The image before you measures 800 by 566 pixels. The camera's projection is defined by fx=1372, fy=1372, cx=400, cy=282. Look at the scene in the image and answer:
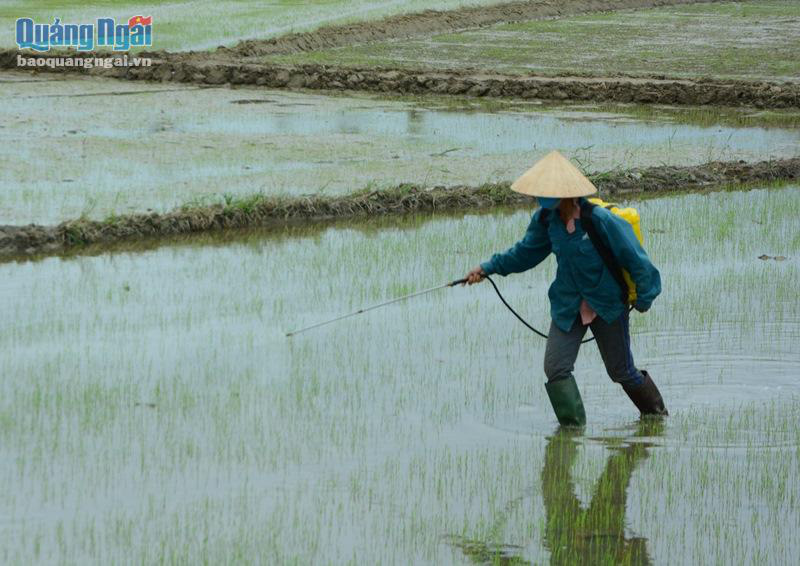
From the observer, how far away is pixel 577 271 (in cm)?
463

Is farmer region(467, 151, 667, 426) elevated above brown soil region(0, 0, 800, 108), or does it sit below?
below

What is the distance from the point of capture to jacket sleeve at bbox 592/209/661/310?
14.8 ft

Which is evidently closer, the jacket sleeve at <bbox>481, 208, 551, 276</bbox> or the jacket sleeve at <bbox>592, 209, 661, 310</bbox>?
the jacket sleeve at <bbox>592, 209, 661, 310</bbox>

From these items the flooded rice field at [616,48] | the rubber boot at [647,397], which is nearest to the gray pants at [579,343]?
the rubber boot at [647,397]

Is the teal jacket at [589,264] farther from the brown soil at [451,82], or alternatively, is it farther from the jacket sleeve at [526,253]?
the brown soil at [451,82]

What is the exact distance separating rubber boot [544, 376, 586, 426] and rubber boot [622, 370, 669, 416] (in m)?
0.20

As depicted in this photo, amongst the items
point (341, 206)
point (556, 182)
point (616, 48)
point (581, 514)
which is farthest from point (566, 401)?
point (616, 48)

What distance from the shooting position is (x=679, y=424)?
4984 millimetres

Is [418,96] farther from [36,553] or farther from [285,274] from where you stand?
[36,553]

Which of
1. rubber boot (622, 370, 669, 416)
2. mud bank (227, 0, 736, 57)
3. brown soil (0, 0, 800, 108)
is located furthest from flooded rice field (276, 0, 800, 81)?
rubber boot (622, 370, 669, 416)

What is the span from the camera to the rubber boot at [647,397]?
4.89m

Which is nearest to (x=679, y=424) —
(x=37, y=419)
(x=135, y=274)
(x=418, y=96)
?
(x=37, y=419)

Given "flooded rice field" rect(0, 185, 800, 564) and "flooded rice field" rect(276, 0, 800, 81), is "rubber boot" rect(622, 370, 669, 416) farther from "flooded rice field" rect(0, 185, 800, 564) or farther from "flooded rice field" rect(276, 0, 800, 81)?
"flooded rice field" rect(276, 0, 800, 81)

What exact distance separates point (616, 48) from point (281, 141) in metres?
8.07
